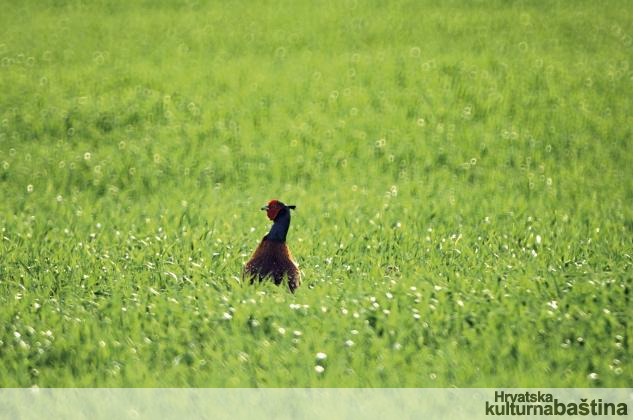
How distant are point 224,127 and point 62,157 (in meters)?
3.23

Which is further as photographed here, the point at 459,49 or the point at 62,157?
the point at 459,49

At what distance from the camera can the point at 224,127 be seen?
53.1 feet

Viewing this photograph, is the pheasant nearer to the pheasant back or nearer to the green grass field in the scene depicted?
the pheasant back

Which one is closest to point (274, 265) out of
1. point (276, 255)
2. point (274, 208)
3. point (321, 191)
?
point (276, 255)

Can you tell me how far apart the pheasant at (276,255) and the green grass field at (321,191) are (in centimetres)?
23

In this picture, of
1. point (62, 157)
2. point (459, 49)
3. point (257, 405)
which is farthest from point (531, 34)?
point (257, 405)

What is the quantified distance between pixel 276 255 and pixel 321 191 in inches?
229

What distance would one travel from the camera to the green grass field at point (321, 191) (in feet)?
20.7

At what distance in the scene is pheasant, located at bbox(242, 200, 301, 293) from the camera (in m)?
7.48

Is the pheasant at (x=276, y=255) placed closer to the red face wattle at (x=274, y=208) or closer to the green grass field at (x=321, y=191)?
the red face wattle at (x=274, y=208)

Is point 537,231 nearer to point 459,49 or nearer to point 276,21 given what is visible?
point 459,49

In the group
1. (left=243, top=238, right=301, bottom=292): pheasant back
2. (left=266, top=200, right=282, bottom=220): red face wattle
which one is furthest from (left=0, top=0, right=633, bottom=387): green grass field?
(left=266, top=200, right=282, bottom=220): red face wattle

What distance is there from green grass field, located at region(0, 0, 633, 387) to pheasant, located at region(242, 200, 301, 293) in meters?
0.23

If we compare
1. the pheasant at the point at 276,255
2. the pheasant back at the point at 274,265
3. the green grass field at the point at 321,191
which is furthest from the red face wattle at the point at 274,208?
the green grass field at the point at 321,191
